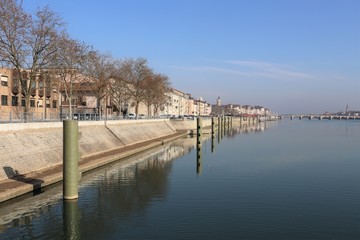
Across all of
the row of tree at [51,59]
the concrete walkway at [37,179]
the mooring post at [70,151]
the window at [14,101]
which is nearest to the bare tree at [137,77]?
the row of tree at [51,59]

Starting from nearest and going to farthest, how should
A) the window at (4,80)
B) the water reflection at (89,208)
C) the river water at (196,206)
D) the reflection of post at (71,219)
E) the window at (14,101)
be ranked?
the reflection of post at (71,219), the river water at (196,206), the water reflection at (89,208), the window at (4,80), the window at (14,101)

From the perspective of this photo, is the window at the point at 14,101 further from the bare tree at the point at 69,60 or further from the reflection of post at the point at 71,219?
the reflection of post at the point at 71,219

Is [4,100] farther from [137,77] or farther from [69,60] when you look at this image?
[137,77]

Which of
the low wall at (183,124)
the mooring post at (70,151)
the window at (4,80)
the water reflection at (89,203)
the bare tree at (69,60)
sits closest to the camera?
the water reflection at (89,203)

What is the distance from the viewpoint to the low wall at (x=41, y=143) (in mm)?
32125

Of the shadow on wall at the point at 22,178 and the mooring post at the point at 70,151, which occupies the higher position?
the mooring post at the point at 70,151

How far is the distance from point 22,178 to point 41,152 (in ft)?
23.6

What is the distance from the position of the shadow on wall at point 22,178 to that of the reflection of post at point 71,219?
3.83 m

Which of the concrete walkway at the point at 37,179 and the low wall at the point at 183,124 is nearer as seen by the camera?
the concrete walkway at the point at 37,179

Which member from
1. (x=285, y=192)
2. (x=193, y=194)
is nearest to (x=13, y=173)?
(x=193, y=194)

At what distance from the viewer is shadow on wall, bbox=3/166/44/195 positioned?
95.3ft

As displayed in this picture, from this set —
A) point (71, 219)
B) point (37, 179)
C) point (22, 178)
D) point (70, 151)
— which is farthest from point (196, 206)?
point (22, 178)

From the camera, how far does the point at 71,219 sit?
22.9m

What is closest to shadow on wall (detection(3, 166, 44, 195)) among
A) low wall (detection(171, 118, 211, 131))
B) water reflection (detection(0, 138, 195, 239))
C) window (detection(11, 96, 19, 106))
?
water reflection (detection(0, 138, 195, 239))
